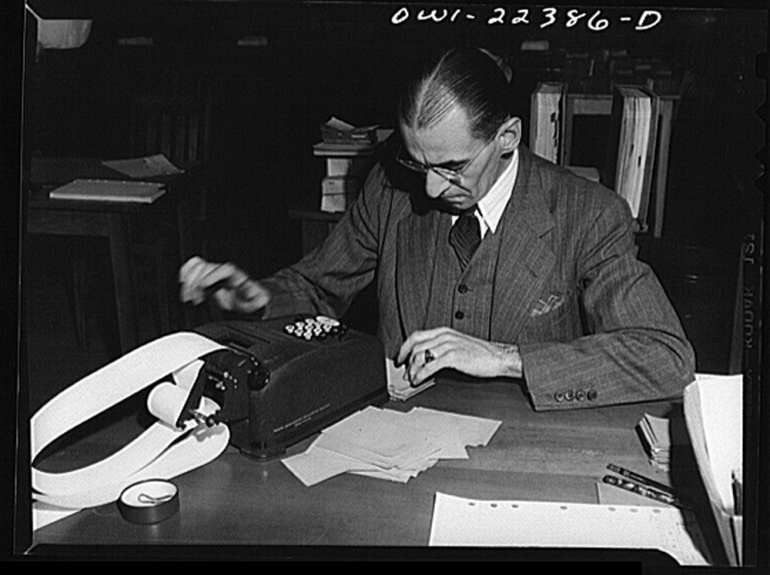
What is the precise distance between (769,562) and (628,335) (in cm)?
37

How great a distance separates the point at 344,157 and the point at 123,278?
46cm

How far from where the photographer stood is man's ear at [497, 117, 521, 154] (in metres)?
1.55

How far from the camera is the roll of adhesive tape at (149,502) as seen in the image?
3.68 feet

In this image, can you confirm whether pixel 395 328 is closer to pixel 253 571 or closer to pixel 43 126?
pixel 253 571

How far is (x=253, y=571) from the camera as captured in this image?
122cm

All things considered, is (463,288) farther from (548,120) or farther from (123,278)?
(123,278)

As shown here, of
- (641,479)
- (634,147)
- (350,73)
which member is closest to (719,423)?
(641,479)

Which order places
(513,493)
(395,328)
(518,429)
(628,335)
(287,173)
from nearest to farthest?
(513,493) < (518,429) < (628,335) < (395,328) < (287,173)

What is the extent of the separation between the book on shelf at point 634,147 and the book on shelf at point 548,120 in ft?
0.28

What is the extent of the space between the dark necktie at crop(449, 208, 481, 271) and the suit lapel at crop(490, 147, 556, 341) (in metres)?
0.05

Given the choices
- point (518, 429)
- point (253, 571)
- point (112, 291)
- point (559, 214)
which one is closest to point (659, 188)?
point (559, 214)

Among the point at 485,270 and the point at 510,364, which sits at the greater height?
the point at 485,270

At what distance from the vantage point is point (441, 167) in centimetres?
154

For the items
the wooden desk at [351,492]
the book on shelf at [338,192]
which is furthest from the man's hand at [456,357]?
the book on shelf at [338,192]
